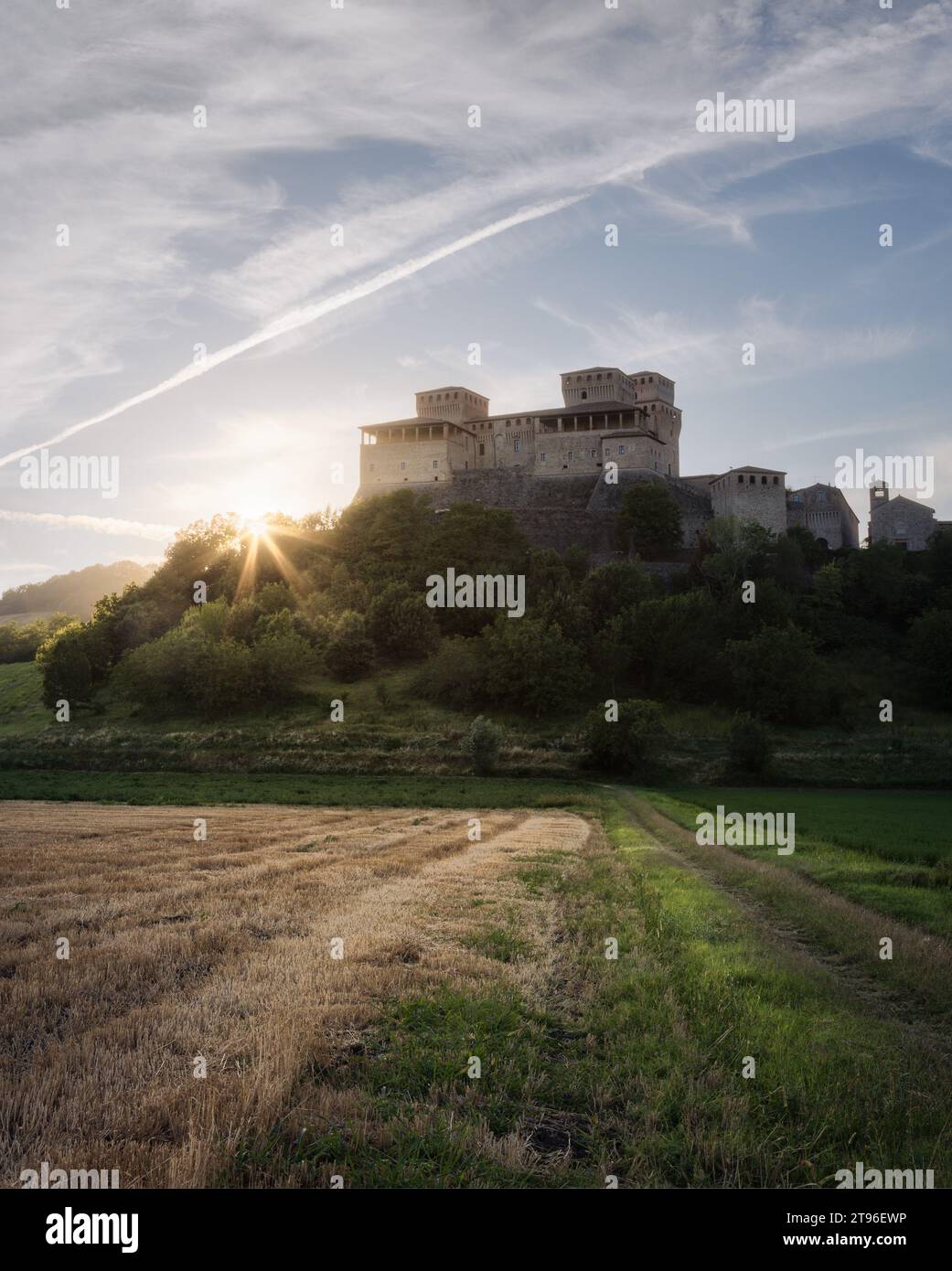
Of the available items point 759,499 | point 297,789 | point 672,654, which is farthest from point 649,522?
point 297,789

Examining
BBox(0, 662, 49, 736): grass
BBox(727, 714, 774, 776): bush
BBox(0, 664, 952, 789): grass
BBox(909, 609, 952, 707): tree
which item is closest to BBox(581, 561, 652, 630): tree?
BBox(0, 664, 952, 789): grass

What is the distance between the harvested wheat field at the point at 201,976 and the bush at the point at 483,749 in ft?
111

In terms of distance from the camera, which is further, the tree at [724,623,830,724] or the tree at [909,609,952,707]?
the tree at [909,609,952,707]

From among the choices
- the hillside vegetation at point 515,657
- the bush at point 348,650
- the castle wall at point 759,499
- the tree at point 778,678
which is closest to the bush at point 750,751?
the hillside vegetation at point 515,657

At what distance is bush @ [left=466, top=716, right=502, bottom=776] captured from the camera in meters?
52.6

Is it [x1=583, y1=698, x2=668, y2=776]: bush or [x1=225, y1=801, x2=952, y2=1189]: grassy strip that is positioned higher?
[x1=225, y1=801, x2=952, y2=1189]: grassy strip

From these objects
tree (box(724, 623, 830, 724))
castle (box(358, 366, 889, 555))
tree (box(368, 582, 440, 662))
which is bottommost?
tree (box(724, 623, 830, 724))

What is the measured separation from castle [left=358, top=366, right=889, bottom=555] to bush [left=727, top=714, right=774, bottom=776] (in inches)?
1863

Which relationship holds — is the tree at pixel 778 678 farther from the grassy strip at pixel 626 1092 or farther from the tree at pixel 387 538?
the grassy strip at pixel 626 1092

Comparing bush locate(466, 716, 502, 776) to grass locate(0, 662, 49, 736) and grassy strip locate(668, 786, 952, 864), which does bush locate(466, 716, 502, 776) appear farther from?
grass locate(0, 662, 49, 736)

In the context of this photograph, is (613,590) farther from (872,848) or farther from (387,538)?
(872,848)

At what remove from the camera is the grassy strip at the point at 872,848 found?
14.1m
